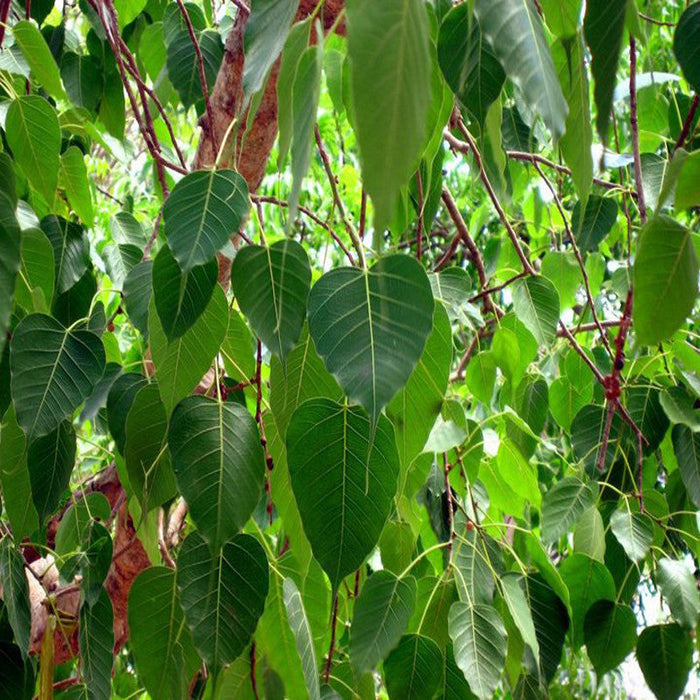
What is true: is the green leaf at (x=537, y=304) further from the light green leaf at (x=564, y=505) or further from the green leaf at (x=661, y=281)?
the green leaf at (x=661, y=281)

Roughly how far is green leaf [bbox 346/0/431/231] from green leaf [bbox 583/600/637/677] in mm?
728

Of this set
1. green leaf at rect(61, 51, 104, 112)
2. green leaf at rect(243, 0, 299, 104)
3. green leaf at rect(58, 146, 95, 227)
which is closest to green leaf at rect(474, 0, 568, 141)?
green leaf at rect(243, 0, 299, 104)

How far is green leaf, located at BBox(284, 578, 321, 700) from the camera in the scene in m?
0.64

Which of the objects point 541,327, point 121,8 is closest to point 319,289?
point 541,327

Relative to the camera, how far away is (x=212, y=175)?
627mm

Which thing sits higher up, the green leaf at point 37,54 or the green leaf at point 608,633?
the green leaf at point 37,54

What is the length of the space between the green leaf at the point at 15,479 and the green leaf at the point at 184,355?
186mm

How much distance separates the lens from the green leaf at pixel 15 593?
2.31 ft

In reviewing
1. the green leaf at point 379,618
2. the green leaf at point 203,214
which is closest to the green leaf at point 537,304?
the green leaf at point 379,618

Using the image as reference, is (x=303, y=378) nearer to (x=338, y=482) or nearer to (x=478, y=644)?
(x=338, y=482)

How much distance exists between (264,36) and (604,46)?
0.67 ft

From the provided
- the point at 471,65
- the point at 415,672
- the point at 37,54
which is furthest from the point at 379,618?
the point at 37,54

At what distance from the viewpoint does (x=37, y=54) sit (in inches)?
30.5

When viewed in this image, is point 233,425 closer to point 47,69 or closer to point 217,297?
point 217,297
